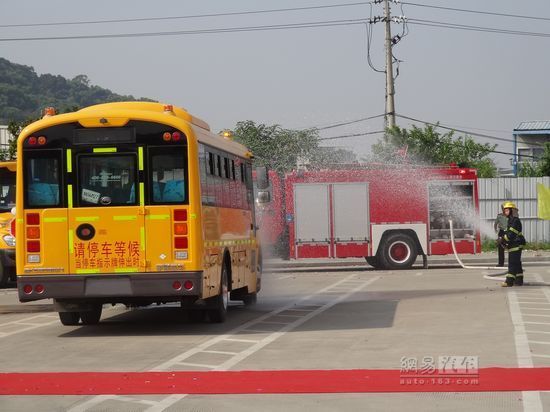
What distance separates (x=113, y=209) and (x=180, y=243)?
1005 mm

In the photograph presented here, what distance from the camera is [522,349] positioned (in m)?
11.8

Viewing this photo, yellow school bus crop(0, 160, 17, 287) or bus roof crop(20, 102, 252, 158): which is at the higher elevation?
bus roof crop(20, 102, 252, 158)

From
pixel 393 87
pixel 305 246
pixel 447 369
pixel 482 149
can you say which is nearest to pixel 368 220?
pixel 305 246

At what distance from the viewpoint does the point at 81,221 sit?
13914 millimetres

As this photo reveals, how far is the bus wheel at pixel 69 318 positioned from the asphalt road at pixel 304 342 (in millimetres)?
93

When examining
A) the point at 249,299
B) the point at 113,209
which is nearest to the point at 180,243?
the point at 113,209

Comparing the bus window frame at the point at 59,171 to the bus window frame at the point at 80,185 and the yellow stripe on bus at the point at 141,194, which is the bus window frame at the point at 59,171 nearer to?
the bus window frame at the point at 80,185

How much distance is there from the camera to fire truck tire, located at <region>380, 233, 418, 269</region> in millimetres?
29000

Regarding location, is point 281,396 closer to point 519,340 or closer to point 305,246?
point 519,340

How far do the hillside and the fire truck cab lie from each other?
87.7 metres

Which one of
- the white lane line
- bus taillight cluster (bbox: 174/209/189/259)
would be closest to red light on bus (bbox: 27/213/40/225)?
bus taillight cluster (bbox: 174/209/189/259)

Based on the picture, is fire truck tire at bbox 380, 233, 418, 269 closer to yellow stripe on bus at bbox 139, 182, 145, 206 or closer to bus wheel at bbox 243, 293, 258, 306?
bus wheel at bbox 243, 293, 258, 306

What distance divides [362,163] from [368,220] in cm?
213

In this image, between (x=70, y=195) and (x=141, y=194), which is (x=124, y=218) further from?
(x=70, y=195)
